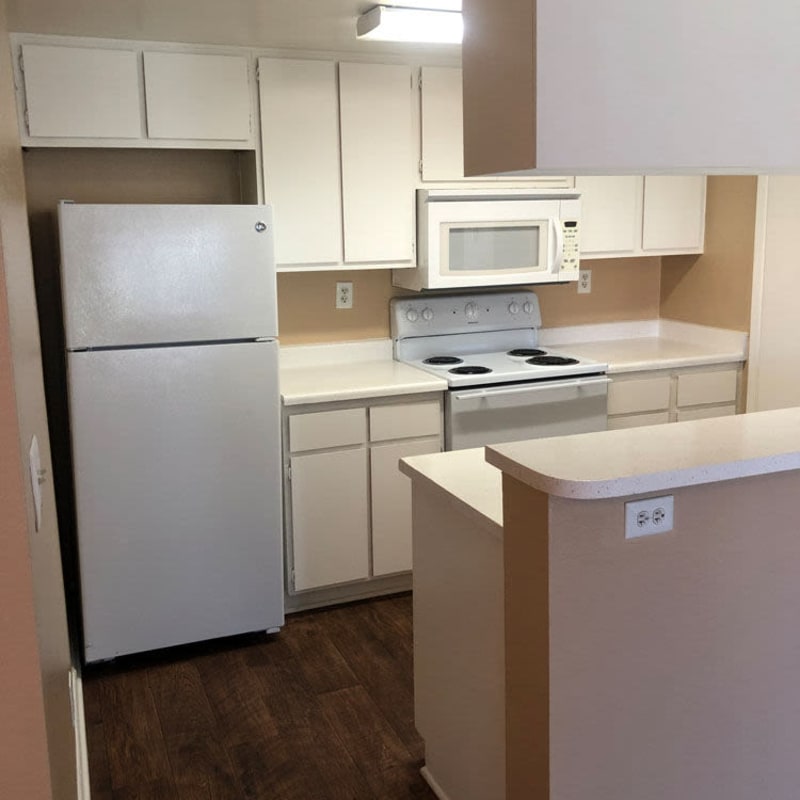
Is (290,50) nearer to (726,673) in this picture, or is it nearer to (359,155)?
(359,155)

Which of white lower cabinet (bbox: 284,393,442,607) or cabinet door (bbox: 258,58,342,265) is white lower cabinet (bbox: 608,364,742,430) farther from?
cabinet door (bbox: 258,58,342,265)

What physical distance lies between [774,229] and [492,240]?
126cm

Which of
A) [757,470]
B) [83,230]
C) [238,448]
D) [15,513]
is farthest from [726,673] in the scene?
A: [83,230]

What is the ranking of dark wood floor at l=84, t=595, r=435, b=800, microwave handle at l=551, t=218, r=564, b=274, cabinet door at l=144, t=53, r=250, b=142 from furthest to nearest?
1. microwave handle at l=551, t=218, r=564, b=274
2. cabinet door at l=144, t=53, r=250, b=142
3. dark wood floor at l=84, t=595, r=435, b=800

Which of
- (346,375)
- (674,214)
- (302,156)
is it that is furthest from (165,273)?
(674,214)

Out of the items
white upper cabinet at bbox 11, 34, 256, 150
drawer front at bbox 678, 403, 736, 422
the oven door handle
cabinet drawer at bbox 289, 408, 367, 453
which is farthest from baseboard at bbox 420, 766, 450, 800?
white upper cabinet at bbox 11, 34, 256, 150

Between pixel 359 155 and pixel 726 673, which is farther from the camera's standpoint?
pixel 359 155

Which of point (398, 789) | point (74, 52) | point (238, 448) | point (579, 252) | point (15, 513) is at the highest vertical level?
point (74, 52)

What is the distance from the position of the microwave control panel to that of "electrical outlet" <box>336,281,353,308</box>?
94 cm

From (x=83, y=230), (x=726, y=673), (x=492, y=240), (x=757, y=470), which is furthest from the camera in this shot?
(x=492, y=240)

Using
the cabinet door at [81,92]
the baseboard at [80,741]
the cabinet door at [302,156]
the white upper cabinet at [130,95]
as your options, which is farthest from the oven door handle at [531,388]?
the baseboard at [80,741]

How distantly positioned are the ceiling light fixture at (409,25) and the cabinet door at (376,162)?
0.37 meters

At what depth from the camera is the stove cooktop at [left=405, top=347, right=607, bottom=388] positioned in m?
3.55

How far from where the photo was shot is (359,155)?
3.52 m
